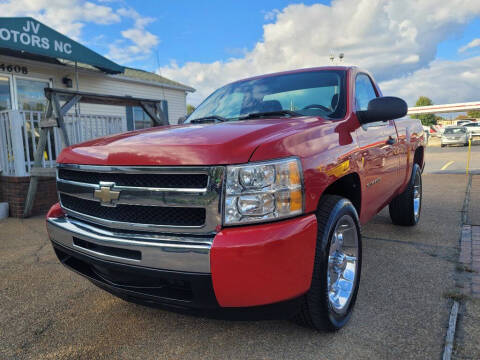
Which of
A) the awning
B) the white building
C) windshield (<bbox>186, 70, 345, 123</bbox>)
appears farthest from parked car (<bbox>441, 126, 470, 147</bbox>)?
windshield (<bbox>186, 70, 345, 123</bbox>)

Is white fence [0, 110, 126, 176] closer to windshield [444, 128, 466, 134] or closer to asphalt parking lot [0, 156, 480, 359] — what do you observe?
asphalt parking lot [0, 156, 480, 359]

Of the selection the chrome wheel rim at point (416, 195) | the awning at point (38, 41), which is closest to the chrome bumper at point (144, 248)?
the chrome wheel rim at point (416, 195)

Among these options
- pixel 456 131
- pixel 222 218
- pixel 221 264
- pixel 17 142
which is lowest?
pixel 221 264

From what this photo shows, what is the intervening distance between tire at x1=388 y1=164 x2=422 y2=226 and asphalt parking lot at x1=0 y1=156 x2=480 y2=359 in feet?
2.75

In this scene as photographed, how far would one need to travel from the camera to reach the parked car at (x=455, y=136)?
998 inches

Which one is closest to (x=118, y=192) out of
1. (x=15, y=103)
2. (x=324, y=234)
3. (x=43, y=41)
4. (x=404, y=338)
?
(x=324, y=234)

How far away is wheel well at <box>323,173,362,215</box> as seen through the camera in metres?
2.41

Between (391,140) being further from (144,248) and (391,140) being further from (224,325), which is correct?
(144,248)

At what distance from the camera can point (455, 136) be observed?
83.4 feet

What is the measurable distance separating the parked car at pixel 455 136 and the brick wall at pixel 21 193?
26.9 m

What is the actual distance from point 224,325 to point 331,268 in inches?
31.4

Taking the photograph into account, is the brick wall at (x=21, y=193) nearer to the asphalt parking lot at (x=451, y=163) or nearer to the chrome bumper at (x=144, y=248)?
the chrome bumper at (x=144, y=248)

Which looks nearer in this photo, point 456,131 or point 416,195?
point 416,195

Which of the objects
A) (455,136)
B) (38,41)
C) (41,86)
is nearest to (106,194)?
(38,41)
